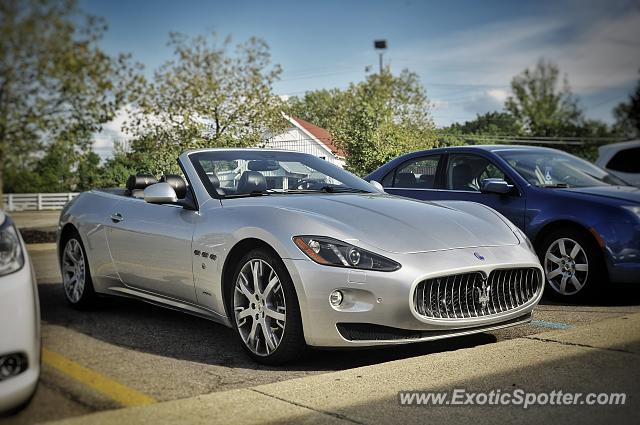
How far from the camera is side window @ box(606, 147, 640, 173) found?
38.8ft

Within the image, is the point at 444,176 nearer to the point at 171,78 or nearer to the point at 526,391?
the point at 526,391

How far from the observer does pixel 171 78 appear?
723 inches

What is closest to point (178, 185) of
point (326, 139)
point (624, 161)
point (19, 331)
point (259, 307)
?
point (259, 307)

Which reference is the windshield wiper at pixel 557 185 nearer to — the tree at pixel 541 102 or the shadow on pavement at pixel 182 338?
the shadow on pavement at pixel 182 338

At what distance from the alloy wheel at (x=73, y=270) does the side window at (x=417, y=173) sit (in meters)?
3.87

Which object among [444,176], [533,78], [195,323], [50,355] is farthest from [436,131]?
[533,78]

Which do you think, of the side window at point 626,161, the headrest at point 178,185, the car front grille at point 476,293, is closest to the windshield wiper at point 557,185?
the car front grille at point 476,293

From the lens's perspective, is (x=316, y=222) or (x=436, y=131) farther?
(x=436, y=131)

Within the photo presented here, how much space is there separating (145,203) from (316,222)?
6.37ft

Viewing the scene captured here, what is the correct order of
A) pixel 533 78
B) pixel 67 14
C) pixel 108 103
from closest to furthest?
1. pixel 67 14
2. pixel 108 103
3. pixel 533 78

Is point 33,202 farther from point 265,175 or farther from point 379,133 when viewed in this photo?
point 265,175

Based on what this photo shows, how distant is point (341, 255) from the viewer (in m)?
4.53

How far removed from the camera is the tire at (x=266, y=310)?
181 inches

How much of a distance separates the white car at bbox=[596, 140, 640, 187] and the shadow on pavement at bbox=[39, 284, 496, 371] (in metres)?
7.25
